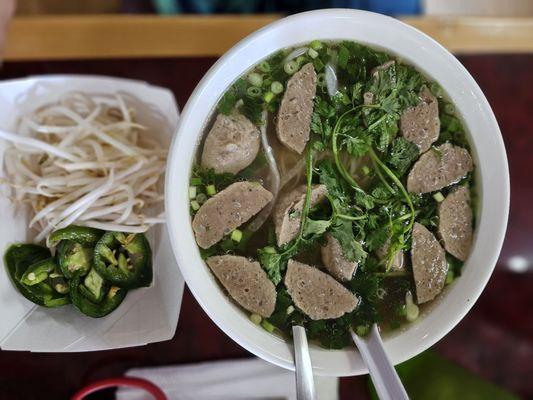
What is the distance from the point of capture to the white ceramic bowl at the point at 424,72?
3.35 feet

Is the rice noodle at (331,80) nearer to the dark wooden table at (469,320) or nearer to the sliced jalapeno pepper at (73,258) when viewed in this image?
the dark wooden table at (469,320)

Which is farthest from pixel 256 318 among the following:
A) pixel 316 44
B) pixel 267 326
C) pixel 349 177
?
pixel 316 44

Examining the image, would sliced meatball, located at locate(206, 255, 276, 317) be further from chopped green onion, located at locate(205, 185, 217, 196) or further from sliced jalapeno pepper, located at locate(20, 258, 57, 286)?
sliced jalapeno pepper, located at locate(20, 258, 57, 286)

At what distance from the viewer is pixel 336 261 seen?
114cm

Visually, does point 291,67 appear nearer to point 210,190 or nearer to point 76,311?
point 210,190

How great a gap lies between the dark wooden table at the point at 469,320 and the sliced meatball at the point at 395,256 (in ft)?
1.47

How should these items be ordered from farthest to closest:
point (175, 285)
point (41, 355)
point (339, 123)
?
point (41, 355), point (175, 285), point (339, 123)

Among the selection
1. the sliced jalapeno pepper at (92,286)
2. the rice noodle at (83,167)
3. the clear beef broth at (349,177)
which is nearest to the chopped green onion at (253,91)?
the clear beef broth at (349,177)

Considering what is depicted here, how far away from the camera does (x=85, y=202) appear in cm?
124

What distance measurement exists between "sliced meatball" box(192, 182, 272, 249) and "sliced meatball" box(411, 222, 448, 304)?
329 millimetres

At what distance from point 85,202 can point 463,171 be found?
831 mm

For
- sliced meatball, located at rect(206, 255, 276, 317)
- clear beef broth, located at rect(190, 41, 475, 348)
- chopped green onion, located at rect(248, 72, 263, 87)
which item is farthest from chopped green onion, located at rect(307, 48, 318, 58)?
sliced meatball, located at rect(206, 255, 276, 317)

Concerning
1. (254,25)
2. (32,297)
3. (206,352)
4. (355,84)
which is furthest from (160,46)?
(206,352)

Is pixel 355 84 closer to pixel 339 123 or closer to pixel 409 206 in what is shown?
pixel 339 123
